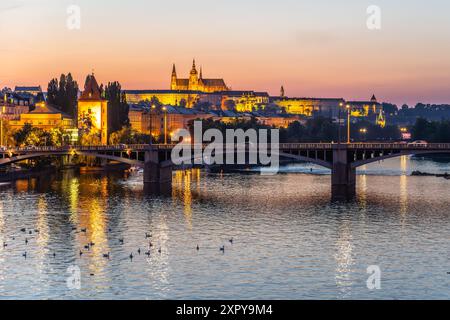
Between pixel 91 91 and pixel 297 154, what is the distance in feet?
281

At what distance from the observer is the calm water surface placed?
53.6 metres

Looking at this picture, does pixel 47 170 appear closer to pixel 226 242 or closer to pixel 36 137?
pixel 36 137

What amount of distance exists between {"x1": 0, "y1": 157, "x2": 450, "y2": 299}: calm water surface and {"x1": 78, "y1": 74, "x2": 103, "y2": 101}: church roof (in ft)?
263

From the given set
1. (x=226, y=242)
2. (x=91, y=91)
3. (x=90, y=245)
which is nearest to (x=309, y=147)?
(x=226, y=242)

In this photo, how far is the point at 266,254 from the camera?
63.8 m

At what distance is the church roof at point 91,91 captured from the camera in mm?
193125

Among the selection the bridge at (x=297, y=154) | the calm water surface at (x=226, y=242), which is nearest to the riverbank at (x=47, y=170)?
the bridge at (x=297, y=154)

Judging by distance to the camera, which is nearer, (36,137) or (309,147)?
(309,147)

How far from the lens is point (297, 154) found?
4614 inches

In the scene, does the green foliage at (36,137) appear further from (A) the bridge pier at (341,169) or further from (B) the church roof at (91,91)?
(A) the bridge pier at (341,169)

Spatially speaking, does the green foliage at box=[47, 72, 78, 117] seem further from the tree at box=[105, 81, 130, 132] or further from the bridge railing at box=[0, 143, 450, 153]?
the bridge railing at box=[0, 143, 450, 153]

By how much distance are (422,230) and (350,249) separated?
1127 centimetres

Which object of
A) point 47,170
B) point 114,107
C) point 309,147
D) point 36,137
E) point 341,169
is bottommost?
point 47,170
